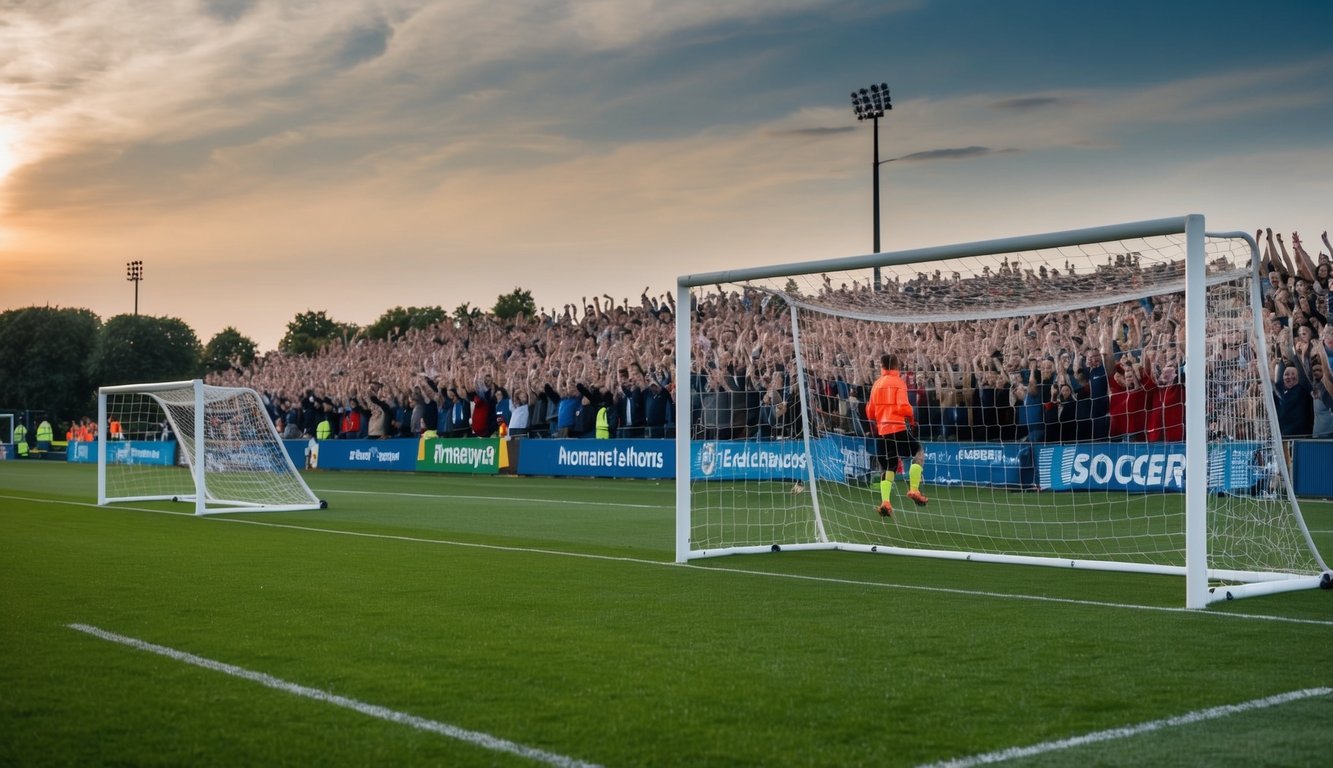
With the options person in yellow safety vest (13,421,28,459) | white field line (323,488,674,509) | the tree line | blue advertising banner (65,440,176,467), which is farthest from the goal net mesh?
the tree line

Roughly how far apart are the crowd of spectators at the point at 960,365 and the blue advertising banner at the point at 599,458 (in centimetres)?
57

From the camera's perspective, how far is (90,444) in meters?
47.3

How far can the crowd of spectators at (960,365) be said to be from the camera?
11852 mm

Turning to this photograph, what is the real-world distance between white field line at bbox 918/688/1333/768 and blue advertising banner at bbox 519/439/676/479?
21000 millimetres

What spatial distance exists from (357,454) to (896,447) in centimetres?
2458

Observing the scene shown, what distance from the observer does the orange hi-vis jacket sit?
552 inches

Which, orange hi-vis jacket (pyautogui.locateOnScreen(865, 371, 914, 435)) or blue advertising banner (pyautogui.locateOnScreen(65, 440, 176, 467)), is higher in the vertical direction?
orange hi-vis jacket (pyautogui.locateOnScreen(865, 371, 914, 435))

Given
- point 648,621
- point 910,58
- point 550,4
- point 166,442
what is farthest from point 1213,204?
point 166,442

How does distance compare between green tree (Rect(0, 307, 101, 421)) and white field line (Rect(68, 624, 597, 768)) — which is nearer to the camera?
white field line (Rect(68, 624, 597, 768))

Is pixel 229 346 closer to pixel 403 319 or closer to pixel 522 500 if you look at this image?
pixel 403 319

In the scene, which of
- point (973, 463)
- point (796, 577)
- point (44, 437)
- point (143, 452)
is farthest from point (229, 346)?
point (796, 577)

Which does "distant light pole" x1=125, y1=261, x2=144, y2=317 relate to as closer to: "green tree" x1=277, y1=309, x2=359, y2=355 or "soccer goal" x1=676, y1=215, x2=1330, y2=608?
"green tree" x1=277, y1=309, x2=359, y2=355

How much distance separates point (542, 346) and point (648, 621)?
30146 millimetres

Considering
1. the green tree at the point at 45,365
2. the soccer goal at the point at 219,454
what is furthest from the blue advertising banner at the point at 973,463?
the green tree at the point at 45,365
